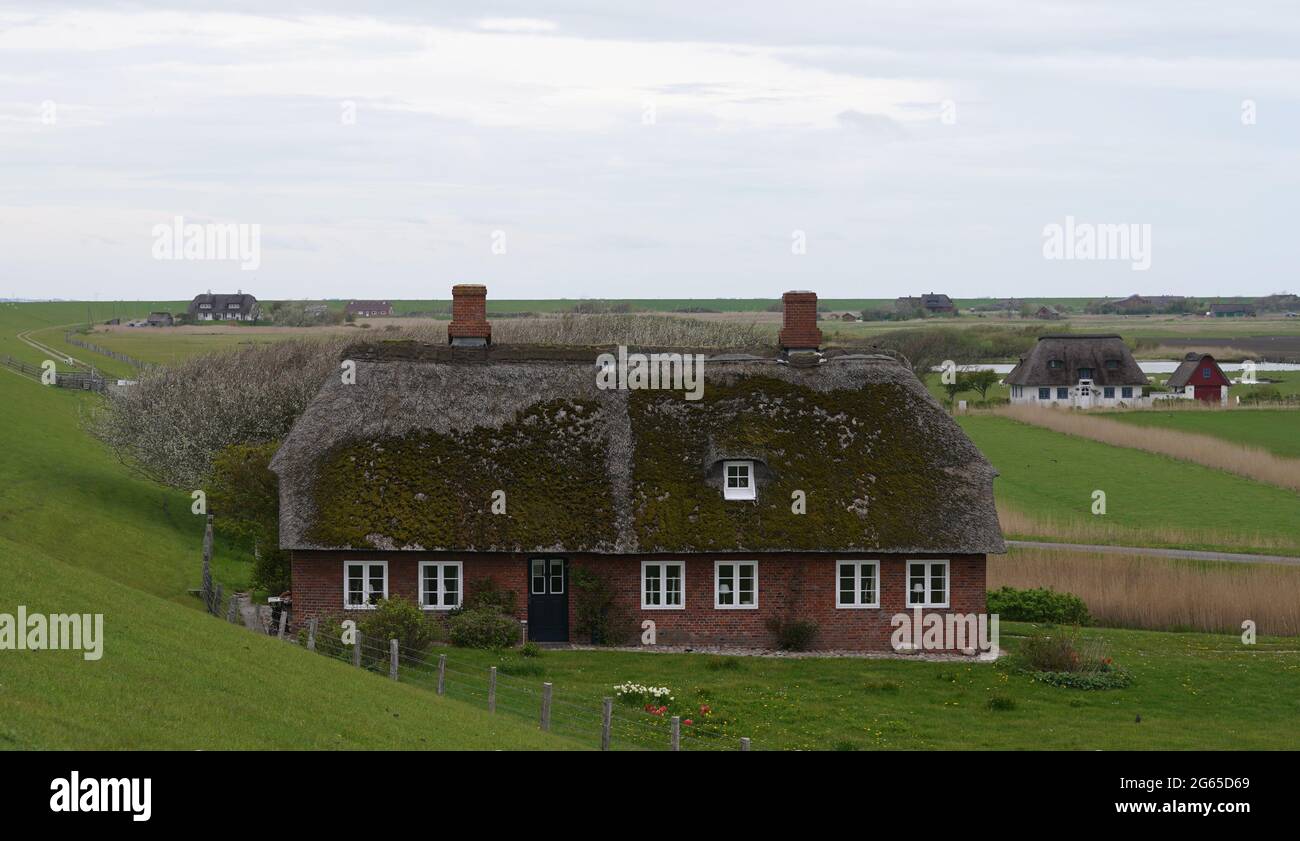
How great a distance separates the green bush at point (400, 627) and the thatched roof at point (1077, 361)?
82999mm

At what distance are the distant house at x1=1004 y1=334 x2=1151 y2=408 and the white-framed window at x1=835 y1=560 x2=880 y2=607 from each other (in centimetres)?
7433

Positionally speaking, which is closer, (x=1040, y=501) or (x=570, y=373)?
(x=570, y=373)

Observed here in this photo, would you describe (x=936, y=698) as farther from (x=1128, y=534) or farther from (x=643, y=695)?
(x=1128, y=534)

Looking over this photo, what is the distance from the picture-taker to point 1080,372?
105250 millimetres

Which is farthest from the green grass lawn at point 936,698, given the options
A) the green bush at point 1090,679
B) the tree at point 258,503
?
the tree at point 258,503

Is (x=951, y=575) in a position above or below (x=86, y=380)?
below

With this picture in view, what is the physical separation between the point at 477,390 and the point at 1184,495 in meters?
32.8

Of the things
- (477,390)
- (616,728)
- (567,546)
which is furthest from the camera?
(477,390)

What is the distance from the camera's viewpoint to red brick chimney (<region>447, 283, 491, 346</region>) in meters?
37.6

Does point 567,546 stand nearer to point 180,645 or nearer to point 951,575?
point 951,575
